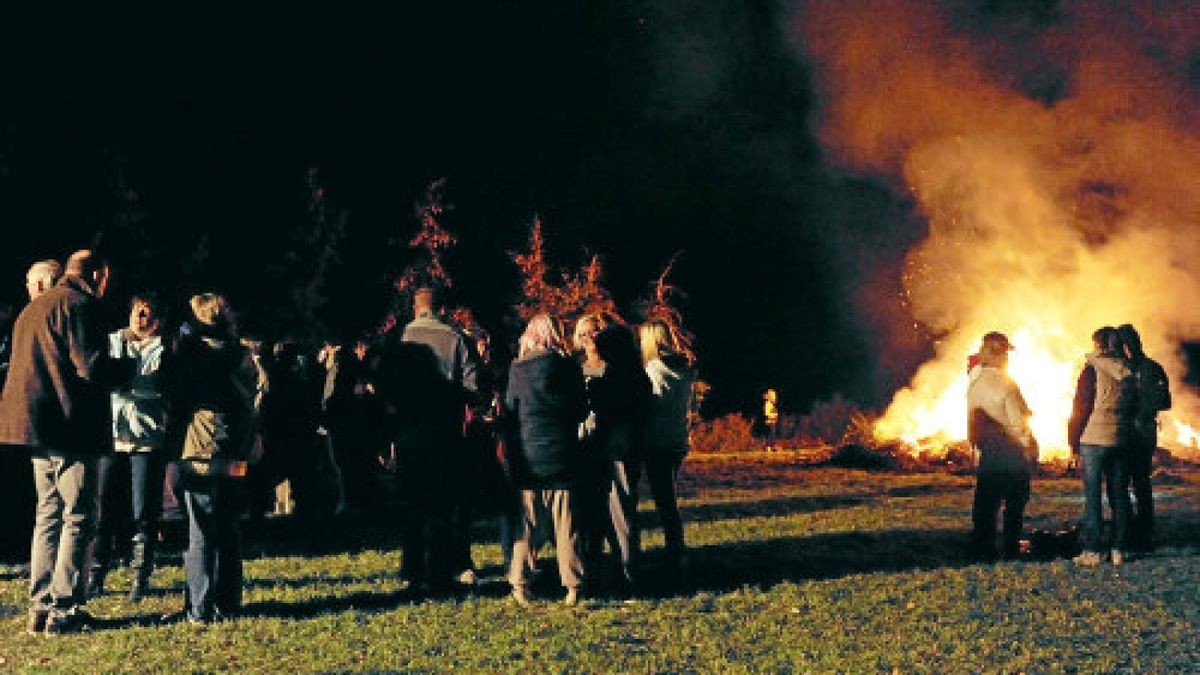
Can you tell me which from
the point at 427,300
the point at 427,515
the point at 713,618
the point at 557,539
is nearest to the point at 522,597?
the point at 557,539

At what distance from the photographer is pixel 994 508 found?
10852 millimetres

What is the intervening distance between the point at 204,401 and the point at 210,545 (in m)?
0.91

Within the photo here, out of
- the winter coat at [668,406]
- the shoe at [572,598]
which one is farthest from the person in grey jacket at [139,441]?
the winter coat at [668,406]

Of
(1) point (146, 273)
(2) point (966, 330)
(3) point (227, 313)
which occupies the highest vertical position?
(1) point (146, 273)

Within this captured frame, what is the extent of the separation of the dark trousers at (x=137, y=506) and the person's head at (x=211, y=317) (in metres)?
1.40

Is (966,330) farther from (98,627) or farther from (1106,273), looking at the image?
(98,627)

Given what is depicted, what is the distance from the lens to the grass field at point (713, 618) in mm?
6910

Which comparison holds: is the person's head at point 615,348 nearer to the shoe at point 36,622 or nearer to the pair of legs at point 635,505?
the pair of legs at point 635,505

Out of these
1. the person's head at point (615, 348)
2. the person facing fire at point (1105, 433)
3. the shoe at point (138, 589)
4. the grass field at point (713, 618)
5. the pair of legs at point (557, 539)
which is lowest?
the grass field at point (713, 618)

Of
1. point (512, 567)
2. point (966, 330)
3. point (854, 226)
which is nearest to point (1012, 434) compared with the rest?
point (512, 567)

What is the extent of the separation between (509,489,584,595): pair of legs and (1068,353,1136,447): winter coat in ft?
16.2

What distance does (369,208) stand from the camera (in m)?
37.9

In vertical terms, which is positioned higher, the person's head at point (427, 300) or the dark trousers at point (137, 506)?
the person's head at point (427, 300)

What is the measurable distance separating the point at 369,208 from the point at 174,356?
101 ft
